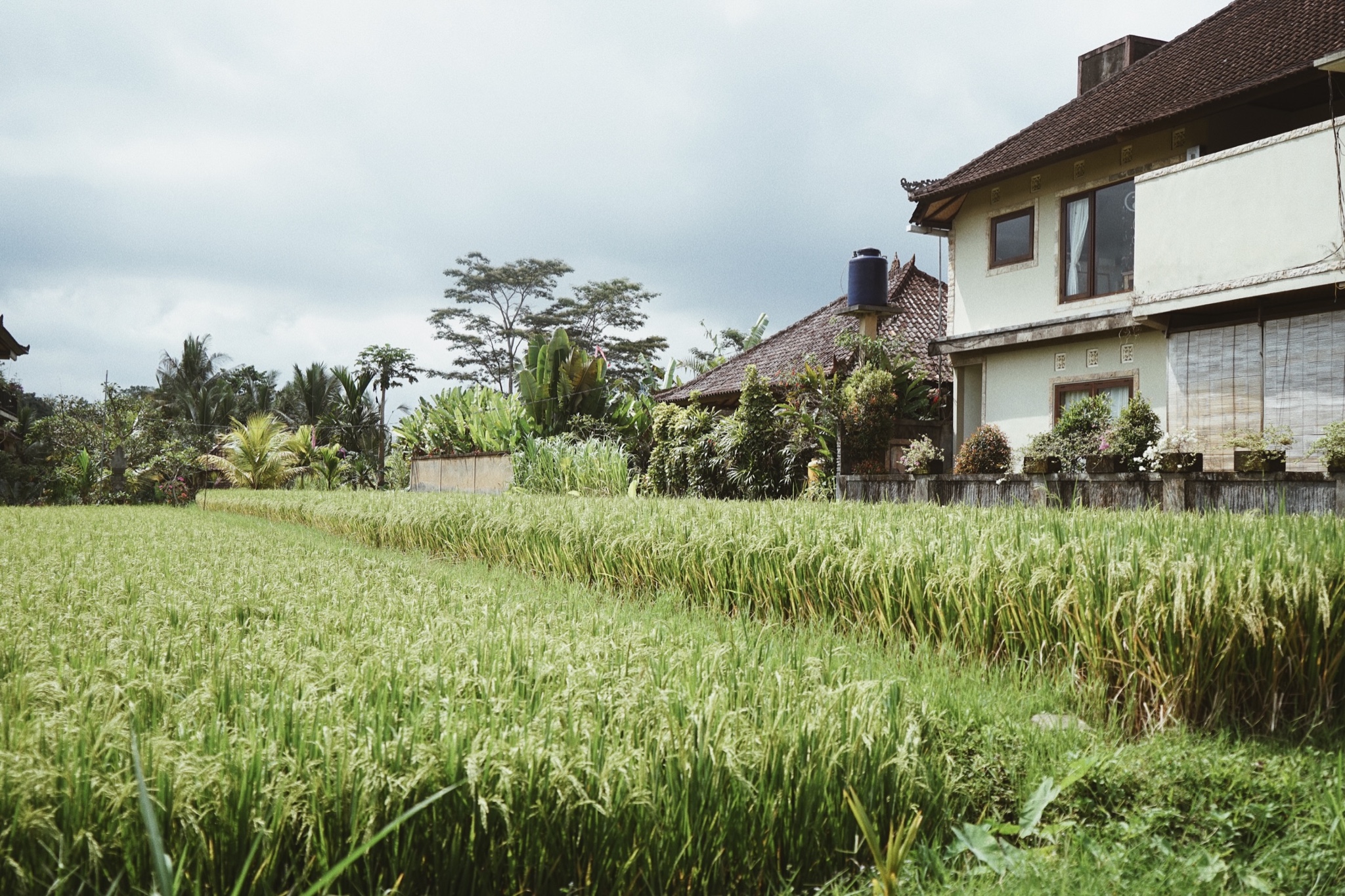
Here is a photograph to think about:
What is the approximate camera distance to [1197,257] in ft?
36.4

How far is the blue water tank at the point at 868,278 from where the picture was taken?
50.6 feet

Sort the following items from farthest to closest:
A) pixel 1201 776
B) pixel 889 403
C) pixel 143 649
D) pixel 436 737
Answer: pixel 889 403
pixel 1201 776
pixel 143 649
pixel 436 737

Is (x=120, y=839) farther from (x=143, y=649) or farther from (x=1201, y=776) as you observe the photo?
(x=1201, y=776)

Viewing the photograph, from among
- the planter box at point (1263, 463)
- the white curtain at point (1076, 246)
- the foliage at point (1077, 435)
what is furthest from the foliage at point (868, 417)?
the planter box at point (1263, 463)

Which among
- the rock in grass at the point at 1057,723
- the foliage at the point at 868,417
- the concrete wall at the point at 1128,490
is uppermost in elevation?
the foliage at the point at 868,417

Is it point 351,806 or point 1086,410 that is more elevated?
point 1086,410

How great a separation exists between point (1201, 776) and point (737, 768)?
6.87 ft

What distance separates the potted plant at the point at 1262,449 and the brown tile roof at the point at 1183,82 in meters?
4.09

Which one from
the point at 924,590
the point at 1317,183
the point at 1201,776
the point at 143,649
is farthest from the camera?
the point at 1317,183

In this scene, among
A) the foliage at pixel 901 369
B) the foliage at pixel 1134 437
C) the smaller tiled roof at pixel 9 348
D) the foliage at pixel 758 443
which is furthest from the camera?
the smaller tiled roof at pixel 9 348

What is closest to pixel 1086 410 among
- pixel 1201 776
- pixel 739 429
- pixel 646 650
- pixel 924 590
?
pixel 739 429

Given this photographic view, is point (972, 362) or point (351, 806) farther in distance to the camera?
point (972, 362)

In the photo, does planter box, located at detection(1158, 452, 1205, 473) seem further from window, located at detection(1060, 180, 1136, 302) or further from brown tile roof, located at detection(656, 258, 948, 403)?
brown tile roof, located at detection(656, 258, 948, 403)

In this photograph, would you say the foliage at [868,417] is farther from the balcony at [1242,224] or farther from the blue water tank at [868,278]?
the balcony at [1242,224]
